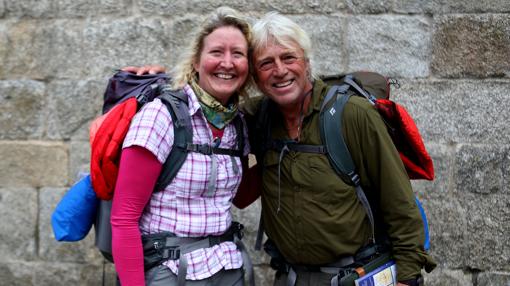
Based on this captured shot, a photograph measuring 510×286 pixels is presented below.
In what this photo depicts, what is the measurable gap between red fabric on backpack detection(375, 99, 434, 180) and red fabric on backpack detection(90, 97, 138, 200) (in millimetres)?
1057

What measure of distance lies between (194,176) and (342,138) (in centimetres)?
62

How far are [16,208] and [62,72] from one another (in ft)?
3.36

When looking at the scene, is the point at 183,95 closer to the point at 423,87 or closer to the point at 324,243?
the point at 324,243

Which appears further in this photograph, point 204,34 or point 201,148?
point 204,34


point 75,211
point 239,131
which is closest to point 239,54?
point 239,131

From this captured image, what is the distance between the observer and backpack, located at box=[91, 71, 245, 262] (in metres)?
2.27

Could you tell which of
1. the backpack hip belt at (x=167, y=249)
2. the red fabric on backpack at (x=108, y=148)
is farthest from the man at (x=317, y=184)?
the red fabric on backpack at (x=108, y=148)

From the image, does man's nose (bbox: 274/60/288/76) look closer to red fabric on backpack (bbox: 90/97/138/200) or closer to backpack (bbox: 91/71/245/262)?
backpack (bbox: 91/71/245/262)

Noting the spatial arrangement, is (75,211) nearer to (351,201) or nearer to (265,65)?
(265,65)

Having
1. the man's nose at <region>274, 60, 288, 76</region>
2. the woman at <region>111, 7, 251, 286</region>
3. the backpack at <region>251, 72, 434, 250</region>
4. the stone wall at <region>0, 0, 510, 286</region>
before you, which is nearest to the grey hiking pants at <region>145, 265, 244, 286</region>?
the woman at <region>111, 7, 251, 286</region>

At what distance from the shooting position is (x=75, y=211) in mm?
2422

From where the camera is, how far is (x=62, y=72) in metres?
4.07

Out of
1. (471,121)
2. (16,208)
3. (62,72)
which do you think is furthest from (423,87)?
(16,208)

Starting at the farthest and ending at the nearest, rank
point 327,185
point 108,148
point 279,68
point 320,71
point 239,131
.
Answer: point 320,71 → point 239,131 → point 279,68 → point 327,185 → point 108,148
